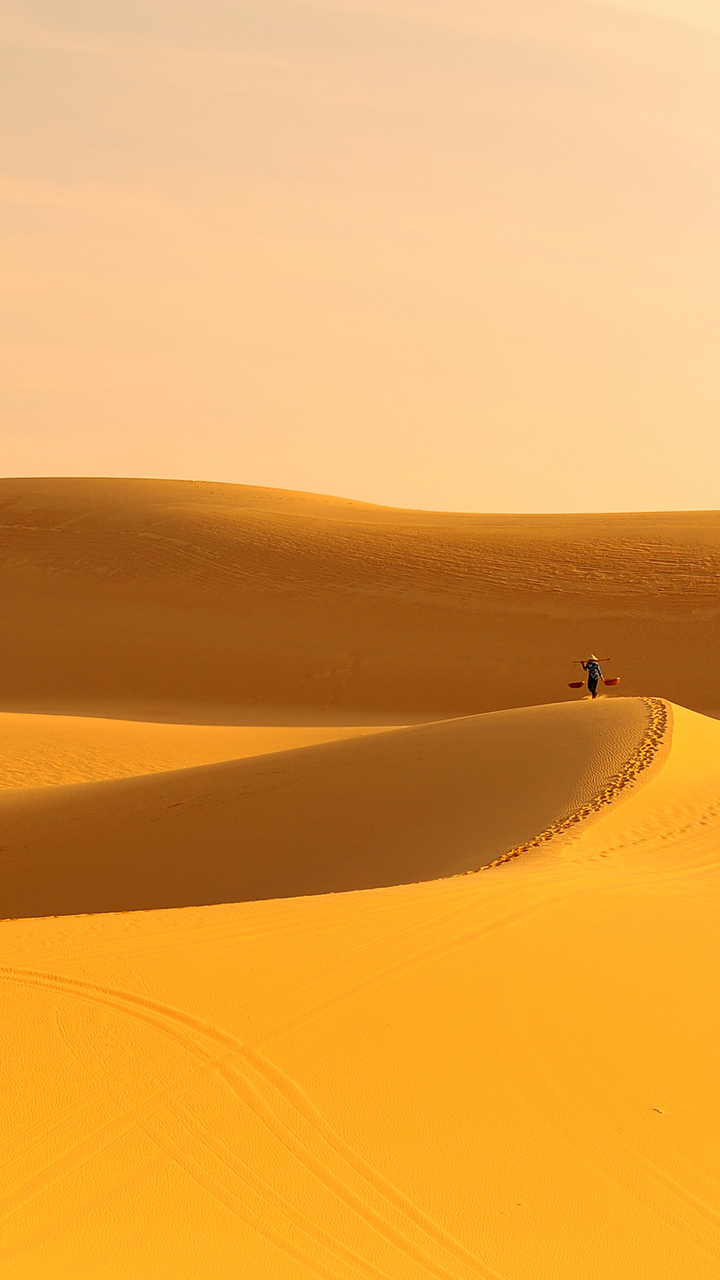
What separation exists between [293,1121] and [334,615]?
1098 inches

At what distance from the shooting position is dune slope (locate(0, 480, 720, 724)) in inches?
1061

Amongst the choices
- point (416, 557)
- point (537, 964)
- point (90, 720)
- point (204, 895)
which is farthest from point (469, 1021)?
point (416, 557)

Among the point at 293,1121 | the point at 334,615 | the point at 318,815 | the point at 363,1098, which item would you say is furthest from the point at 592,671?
the point at 293,1121

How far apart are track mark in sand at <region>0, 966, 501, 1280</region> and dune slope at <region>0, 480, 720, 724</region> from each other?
19970mm

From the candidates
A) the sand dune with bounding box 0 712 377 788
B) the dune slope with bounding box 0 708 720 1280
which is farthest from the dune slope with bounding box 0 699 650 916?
the dune slope with bounding box 0 708 720 1280

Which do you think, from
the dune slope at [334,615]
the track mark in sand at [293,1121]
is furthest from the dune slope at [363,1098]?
the dune slope at [334,615]

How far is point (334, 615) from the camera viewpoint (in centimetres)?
3158

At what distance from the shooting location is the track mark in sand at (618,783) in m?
9.34

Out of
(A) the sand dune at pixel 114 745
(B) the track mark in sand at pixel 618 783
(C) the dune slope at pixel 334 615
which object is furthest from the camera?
(C) the dune slope at pixel 334 615

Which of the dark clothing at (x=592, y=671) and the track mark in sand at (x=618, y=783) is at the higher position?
the dark clothing at (x=592, y=671)

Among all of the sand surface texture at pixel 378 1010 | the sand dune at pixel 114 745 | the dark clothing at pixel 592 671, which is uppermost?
the dark clothing at pixel 592 671

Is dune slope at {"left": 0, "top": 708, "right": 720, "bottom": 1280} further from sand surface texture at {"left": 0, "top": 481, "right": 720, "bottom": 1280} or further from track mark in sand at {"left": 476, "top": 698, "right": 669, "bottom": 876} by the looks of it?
track mark in sand at {"left": 476, "top": 698, "right": 669, "bottom": 876}

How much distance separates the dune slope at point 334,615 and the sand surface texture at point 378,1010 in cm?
1176

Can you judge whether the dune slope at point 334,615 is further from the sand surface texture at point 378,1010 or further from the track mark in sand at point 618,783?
the track mark in sand at point 618,783
